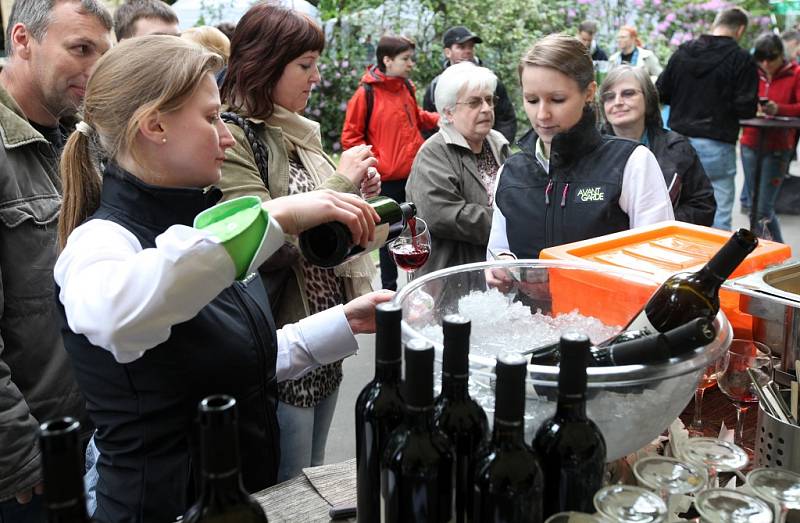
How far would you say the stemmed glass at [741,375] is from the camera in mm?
1554

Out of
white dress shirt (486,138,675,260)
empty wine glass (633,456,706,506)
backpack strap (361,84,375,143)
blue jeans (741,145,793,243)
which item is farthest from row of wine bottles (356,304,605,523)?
blue jeans (741,145,793,243)

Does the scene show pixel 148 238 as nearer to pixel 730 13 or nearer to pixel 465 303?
pixel 465 303

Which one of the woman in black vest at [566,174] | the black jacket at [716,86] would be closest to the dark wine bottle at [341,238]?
the woman in black vest at [566,174]

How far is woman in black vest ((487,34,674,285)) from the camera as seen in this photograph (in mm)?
2541

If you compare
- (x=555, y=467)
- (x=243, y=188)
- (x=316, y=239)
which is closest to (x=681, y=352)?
(x=555, y=467)

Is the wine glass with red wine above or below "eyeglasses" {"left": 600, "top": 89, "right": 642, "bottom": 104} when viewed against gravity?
below

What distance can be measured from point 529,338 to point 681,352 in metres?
0.34

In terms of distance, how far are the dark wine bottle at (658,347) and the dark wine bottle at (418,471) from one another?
0.30 m

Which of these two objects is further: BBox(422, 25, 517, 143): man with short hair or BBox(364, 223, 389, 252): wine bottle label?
BBox(422, 25, 517, 143): man with short hair

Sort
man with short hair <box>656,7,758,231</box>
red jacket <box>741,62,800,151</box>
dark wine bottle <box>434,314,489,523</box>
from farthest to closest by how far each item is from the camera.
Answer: red jacket <box>741,62,800,151</box> → man with short hair <box>656,7,758,231</box> → dark wine bottle <box>434,314,489,523</box>

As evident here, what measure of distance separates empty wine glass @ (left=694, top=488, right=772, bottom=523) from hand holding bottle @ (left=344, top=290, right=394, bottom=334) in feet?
2.99

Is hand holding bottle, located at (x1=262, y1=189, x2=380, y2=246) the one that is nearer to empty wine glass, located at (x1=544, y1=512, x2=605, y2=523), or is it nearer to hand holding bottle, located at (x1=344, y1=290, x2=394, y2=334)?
hand holding bottle, located at (x1=344, y1=290, x2=394, y2=334)

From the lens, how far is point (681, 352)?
1.10 m

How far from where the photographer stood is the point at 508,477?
942 mm
